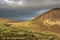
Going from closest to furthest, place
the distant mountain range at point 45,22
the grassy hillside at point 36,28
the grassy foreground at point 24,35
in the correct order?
1. the grassy foreground at point 24,35
2. the grassy hillside at point 36,28
3. the distant mountain range at point 45,22

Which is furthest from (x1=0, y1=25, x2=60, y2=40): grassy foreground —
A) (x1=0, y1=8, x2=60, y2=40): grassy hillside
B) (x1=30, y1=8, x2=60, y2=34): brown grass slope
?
(x1=30, y1=8, x2=60, y2=34): brown grass slope

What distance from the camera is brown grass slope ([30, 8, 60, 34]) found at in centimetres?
2380

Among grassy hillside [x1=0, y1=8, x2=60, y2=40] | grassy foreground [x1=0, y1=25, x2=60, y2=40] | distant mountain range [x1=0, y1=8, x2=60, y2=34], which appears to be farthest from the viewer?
distant mountain range [x1=0, y1=8, x2=60, y2=34]

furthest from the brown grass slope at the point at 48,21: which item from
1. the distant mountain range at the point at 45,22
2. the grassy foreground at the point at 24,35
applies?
the grassy foreground at the point at 24,35

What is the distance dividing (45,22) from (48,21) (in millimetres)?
502

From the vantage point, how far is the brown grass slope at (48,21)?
2380cm

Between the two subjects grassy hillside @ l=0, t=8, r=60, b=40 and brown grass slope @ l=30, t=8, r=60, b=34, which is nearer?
grassy hillside @ l=0, t=8, r=60, b=40

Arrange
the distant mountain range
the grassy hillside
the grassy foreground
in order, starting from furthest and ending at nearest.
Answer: the distant mountain range < the grassy hillside < the grassy foreground

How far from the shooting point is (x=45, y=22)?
2514cm

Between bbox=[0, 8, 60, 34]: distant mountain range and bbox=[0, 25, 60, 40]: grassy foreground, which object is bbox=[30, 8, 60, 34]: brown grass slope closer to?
bbox=[0, 8, 60, 34]: distant mountain range

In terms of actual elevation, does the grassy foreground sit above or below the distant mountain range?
below

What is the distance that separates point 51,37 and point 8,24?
21.9 ft

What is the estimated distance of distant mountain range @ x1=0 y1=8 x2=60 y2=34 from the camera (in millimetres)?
23798

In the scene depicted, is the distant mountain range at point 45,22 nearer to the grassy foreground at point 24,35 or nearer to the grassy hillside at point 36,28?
the grassy hillside at point 36,28
